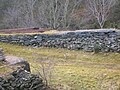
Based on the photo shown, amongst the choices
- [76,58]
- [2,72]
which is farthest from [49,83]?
[76,58]

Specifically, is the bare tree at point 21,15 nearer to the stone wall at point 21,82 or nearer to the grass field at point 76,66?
the grass field at point 76,66

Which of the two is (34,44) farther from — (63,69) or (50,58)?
(63,69)

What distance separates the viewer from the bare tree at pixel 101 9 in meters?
30.9

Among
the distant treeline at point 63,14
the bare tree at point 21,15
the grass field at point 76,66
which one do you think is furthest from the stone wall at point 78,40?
the bare tree at point 21,15

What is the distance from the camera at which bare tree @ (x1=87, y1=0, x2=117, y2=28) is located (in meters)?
30.9

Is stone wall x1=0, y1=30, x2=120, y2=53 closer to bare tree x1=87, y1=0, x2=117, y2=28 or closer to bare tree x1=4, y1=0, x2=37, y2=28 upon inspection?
bare tree x1=87, y1=0, x2=117, y2=28

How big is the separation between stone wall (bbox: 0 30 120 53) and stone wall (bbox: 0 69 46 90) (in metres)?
6.44

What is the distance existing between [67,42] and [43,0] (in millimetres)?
19967

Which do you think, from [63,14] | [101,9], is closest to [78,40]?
[101,9]

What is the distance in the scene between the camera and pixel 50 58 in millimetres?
15242

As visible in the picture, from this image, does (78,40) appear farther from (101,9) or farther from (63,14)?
(63,14)

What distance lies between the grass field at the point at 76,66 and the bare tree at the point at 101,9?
14.7 meters

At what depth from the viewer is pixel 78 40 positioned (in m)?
16.5

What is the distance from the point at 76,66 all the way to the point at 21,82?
15.0 feet
